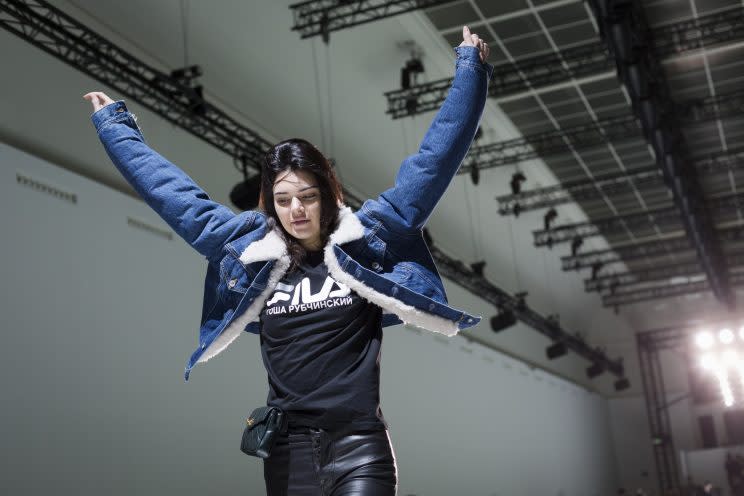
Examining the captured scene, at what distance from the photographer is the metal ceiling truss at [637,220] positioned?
61.3 feet

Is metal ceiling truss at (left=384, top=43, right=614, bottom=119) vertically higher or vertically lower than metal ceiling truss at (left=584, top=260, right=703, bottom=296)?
higher

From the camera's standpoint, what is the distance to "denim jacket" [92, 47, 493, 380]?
1.97m

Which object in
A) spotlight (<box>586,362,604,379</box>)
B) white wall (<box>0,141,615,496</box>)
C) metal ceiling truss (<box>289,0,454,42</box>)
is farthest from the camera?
spotlight (<box>586,362,604,379</box>)

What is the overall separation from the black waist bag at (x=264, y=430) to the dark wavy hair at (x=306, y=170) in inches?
13.5

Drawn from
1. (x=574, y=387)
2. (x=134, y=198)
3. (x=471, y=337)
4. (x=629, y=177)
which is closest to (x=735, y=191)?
(x=629, y=177)

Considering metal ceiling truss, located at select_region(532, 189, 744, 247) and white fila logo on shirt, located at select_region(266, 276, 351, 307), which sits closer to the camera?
white fila logo on shirt, located at select_region(266, 276, 351, 307)

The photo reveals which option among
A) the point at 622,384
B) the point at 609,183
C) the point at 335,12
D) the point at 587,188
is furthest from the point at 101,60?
the point at 622,384

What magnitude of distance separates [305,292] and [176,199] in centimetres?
36

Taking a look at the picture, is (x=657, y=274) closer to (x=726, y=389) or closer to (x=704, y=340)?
(x=704, y=340)

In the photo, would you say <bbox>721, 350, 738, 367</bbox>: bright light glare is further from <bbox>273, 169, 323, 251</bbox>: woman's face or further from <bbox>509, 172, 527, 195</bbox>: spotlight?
<bbox>273, 169, 323, 251</bbox>: woman's face

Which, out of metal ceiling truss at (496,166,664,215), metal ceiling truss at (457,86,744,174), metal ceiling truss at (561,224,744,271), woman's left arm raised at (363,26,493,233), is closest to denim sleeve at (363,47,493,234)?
woman's left arm raised at (363,26,493,233)

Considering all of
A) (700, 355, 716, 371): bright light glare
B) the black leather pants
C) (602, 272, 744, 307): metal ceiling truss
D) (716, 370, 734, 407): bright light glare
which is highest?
(602, 272, 744, 307): metal ceiling truss

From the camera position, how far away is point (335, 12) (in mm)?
11094

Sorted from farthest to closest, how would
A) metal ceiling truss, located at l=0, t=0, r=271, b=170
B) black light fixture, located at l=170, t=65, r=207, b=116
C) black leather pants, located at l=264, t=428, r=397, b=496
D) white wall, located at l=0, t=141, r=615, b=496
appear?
black light fixture, located at l=170, t=65, r=207, b=116 → metal ceiling truss, located at l=0, t=0, r=271, b=170 → white wall, located at l=0, t=141, r=615, b=496 → black leather pants, located at l=264, t=428, r=397, b=496
